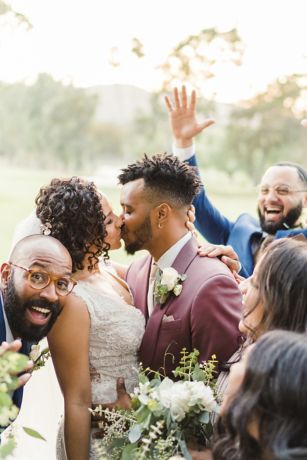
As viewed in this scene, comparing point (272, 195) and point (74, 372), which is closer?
point (74, 372)

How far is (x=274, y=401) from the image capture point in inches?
83.2

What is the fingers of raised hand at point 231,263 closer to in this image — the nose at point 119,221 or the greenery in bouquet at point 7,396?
the nose at point 119,221

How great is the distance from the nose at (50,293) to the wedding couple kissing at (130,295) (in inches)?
9.7

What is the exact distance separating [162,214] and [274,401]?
190 centimetres

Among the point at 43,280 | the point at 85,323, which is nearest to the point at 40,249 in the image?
the point at 43,280

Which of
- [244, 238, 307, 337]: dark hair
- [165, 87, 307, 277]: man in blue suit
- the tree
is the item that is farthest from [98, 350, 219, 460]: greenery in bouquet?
the tree

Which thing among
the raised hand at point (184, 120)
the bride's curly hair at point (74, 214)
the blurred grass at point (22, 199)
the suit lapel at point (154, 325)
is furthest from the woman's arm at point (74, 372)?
the blurred grass at point (22, 199)

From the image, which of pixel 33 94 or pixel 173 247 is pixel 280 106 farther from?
pixel 173 247

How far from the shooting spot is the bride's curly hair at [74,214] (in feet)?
11.0

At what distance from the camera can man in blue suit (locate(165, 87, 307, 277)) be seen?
527cm

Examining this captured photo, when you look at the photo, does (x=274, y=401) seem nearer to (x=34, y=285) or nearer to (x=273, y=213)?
(x=34, y=285)

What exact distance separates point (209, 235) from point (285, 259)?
9.81 feet

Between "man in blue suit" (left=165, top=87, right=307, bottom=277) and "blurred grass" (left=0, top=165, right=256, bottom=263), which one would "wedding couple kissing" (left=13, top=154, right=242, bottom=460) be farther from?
"blurred grass" (left=0, top=165, right=256, bottom=263)

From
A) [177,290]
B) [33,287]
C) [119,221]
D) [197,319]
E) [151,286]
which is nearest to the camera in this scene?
[33,287]
